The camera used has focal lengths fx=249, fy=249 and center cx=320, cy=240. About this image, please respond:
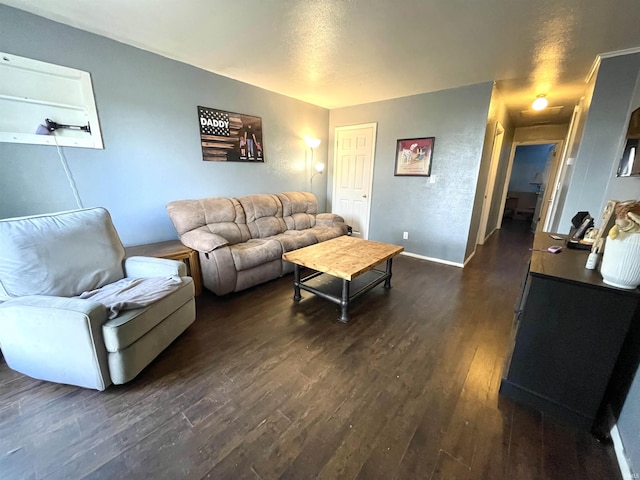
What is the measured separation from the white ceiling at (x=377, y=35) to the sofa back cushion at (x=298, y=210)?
62.7 inches

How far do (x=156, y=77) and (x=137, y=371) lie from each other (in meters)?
2.77

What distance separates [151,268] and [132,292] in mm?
299

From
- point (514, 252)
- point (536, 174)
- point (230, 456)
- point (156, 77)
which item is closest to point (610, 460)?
point (230, 456)

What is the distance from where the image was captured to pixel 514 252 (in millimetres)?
4301

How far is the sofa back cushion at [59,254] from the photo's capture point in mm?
1509

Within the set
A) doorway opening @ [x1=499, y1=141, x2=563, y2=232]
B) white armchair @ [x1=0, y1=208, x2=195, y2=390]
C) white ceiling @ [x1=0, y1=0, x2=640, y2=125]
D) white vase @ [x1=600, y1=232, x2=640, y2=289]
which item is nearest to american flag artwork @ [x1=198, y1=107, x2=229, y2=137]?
white ceiling @ [x1=0, y1=0, x2=640, y2=125]

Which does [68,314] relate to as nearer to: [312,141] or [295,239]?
[295,239]

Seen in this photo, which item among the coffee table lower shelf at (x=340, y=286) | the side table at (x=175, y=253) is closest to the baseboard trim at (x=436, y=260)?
the coffee table lower shelf at (x=340, y=286)

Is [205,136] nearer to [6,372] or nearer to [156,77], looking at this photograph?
[156,77]

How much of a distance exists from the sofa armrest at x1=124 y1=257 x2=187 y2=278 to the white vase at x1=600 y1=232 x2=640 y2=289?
8.34ft

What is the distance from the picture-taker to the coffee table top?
2.08 m

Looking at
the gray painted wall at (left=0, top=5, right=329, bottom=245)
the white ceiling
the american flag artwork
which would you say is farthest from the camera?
the american flag artwork

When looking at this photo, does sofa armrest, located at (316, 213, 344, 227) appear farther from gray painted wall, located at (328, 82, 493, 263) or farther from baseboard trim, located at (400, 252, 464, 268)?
baseboard trim, located at (400, 252, 464, 268)

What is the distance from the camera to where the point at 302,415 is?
4.31 ft
